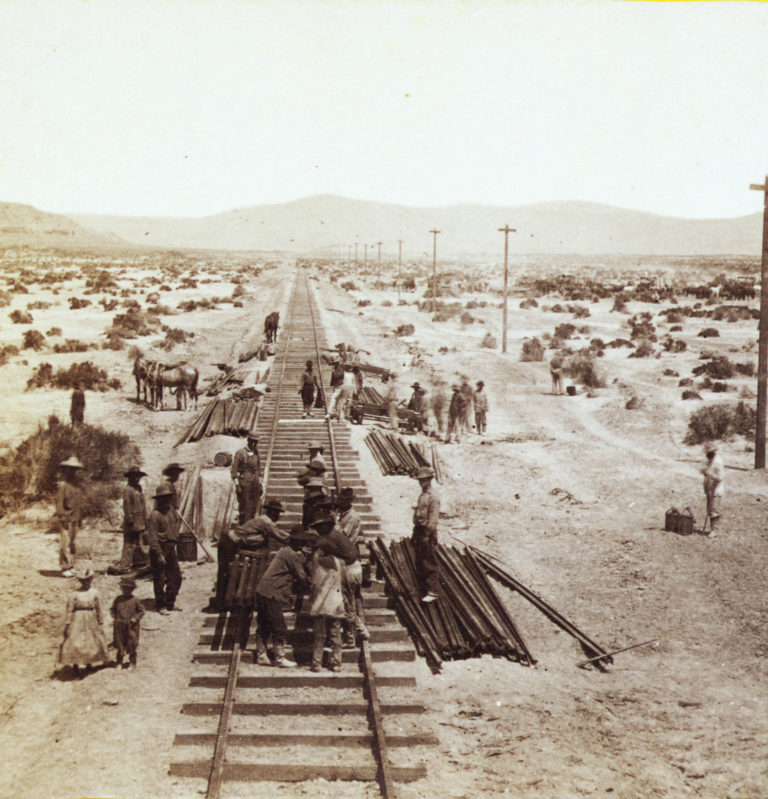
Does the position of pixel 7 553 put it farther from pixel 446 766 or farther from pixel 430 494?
pixel 446 766

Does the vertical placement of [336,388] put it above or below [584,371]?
above

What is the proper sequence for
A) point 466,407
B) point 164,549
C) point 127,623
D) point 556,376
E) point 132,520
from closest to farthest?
point 127,623
point 164,549
point 132,520
point 466,407
point 556,376

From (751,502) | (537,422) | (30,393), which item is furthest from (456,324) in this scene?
(751,502)

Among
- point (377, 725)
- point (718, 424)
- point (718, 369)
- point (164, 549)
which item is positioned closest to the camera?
point (377, 725)

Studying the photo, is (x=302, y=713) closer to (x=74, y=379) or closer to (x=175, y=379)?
(x=175, y=379)

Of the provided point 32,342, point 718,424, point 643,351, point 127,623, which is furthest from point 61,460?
point 643,351

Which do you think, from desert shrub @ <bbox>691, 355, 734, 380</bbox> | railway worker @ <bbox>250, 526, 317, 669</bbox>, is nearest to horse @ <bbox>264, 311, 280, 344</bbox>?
desert shrub @ <bbox>691, 355, 734, 380</bbox>

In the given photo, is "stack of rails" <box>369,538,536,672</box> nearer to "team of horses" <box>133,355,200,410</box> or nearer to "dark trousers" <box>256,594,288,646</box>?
"dark trousers" <box>256,594,288,646</box>
